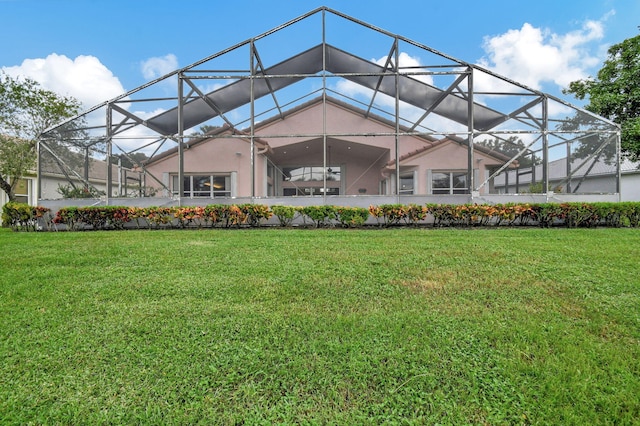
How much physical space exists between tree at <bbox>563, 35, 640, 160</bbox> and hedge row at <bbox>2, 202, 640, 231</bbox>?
23.3ft

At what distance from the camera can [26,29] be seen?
39.5 ft

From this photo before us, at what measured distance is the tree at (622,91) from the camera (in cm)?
1290

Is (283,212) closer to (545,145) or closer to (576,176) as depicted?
(545,145)

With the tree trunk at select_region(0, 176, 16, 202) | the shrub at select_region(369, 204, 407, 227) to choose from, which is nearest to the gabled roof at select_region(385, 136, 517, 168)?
the shrub at select_region(369, 204, 407, 227)

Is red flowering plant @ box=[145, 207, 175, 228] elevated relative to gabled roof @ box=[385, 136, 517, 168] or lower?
lower

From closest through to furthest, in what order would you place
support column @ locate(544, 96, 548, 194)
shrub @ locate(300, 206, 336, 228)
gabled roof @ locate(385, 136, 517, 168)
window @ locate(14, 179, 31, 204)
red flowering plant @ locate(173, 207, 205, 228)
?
shrub @ locate(300, 206, 336, 228)
red flowering plant @ locate(173, 207, 205, 228)
support column @ locate(544, 96, 548, 194)
gabled roof @ locate(385, 136, 517, 168)
window @ locate(14, 179, 31, 204)

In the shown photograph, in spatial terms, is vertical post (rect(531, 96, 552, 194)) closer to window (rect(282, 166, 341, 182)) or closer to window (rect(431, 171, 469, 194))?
window (rect(431, 171, 469, 194))

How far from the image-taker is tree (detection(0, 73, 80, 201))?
1322 centimetres

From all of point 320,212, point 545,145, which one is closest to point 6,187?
point 320,212

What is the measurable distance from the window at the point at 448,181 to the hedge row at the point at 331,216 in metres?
4.61

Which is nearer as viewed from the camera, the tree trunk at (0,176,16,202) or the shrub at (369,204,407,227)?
the shrub at (369,204,407,227)

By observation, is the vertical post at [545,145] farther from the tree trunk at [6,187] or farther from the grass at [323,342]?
the tree trunk at [6,187]

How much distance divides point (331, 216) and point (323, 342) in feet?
21.1

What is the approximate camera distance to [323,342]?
7.72 ft
